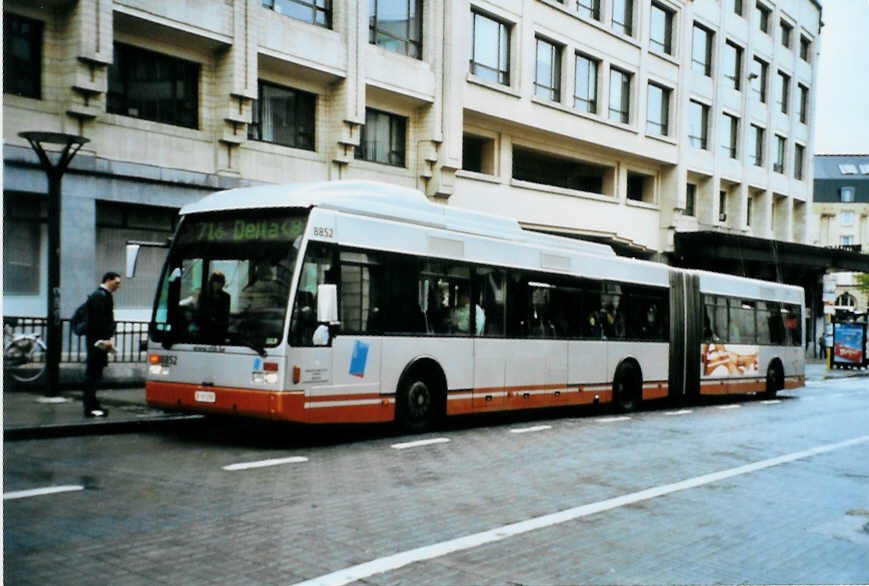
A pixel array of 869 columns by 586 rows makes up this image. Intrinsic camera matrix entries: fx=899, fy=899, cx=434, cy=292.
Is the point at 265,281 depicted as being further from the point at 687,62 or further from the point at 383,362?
the point at 687,62

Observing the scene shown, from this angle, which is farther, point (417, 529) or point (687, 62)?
point (687, 62)

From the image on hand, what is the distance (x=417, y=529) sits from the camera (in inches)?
260

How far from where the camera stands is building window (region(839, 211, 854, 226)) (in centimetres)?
8838

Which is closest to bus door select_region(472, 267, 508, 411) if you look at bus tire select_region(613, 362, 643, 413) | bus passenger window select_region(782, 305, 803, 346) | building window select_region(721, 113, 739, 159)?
bus tire select_region(613, 362, 643, 413)

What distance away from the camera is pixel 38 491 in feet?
24.5

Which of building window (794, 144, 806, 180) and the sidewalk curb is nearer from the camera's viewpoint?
the sidewalk curb

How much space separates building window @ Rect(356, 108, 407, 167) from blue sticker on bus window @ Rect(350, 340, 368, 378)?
13.3 meters

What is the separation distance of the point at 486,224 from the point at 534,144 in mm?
16919

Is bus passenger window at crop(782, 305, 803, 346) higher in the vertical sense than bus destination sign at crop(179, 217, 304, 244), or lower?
lower

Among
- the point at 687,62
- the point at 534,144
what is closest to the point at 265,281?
the point at 534,144

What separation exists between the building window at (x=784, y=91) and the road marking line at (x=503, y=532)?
40.2 metres

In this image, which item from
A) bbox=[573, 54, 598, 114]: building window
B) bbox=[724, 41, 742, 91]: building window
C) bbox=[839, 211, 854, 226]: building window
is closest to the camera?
bbox=[573, 54, 598, 114]: building window

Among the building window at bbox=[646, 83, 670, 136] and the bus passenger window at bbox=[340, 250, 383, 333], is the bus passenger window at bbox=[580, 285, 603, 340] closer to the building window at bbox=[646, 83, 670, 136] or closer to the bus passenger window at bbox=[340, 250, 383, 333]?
the bus passenger window at bbox=[340, 250, 383, 333]

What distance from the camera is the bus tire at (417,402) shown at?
1206cm
